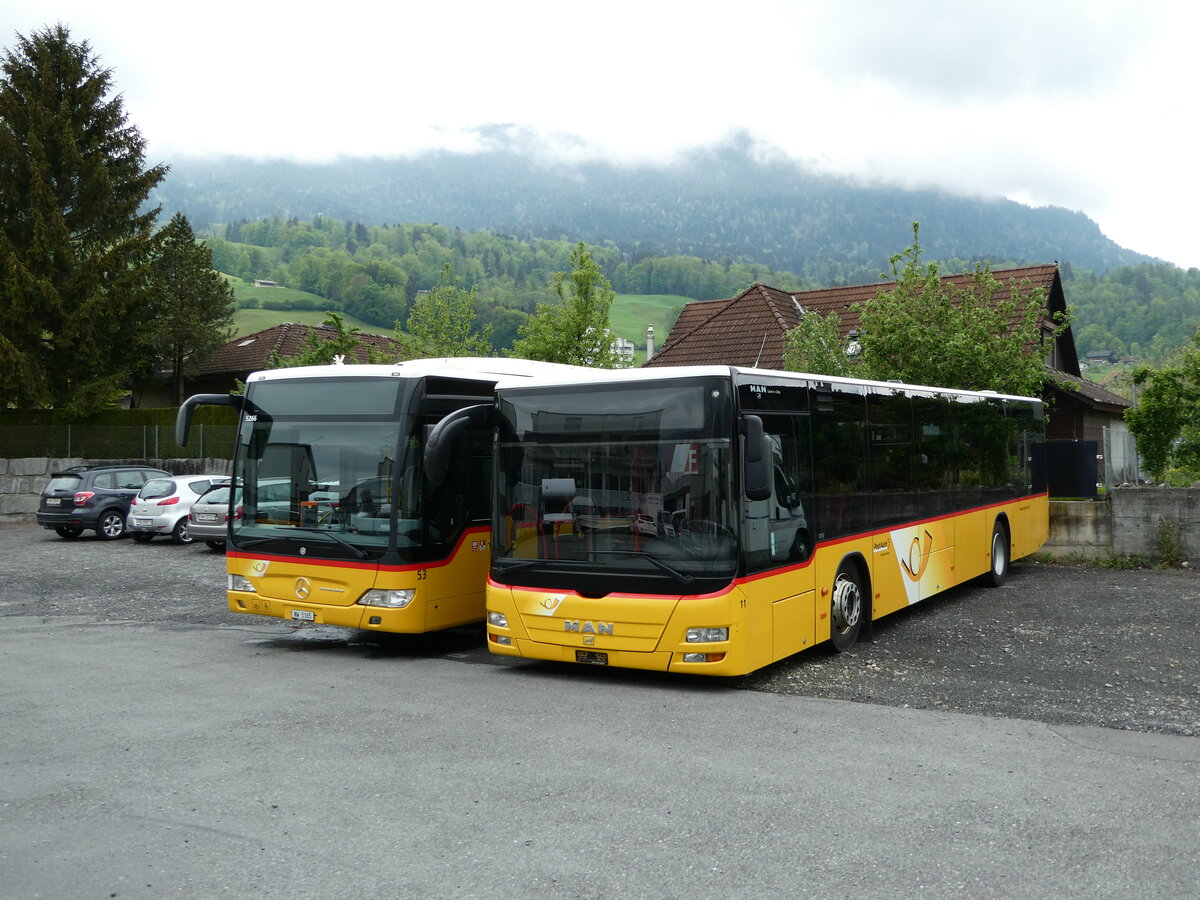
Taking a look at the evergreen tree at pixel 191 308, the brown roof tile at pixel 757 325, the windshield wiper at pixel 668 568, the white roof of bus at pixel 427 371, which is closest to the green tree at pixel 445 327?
the brown roof tile at pixel 757 325

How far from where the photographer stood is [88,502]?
87.1ft

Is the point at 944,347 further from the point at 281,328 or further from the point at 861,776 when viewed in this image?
the point at 281,328

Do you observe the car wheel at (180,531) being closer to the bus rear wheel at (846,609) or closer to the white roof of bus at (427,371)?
the white roof of bus at (427,371)

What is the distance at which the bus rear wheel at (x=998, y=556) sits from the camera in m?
15.8

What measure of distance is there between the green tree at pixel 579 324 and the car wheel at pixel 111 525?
12914 millimetres

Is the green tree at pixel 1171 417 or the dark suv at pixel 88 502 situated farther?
the dark suv at pixel 88 502

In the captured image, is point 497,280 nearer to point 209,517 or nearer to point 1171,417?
point 209,517

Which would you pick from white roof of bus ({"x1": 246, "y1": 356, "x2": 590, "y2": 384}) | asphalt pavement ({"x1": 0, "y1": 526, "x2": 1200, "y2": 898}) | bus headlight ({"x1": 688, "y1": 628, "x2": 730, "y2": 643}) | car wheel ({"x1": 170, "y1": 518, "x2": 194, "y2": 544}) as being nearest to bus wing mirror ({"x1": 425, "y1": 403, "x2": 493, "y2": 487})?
white roof of bus ({"x1": 246, "y1": 356, "x2": 590, "y2": 384})

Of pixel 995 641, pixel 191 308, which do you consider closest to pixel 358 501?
pixel 995 641

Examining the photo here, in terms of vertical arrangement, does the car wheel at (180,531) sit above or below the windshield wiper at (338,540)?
below

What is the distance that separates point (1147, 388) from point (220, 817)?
722 inches

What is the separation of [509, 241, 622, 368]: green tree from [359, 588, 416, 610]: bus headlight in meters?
24.0

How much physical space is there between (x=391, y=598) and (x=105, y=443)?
28534 mm

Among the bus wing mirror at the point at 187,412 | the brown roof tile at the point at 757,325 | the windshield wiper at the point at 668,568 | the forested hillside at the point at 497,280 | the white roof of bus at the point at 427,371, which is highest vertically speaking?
the forested hillside at the point at 497,280
